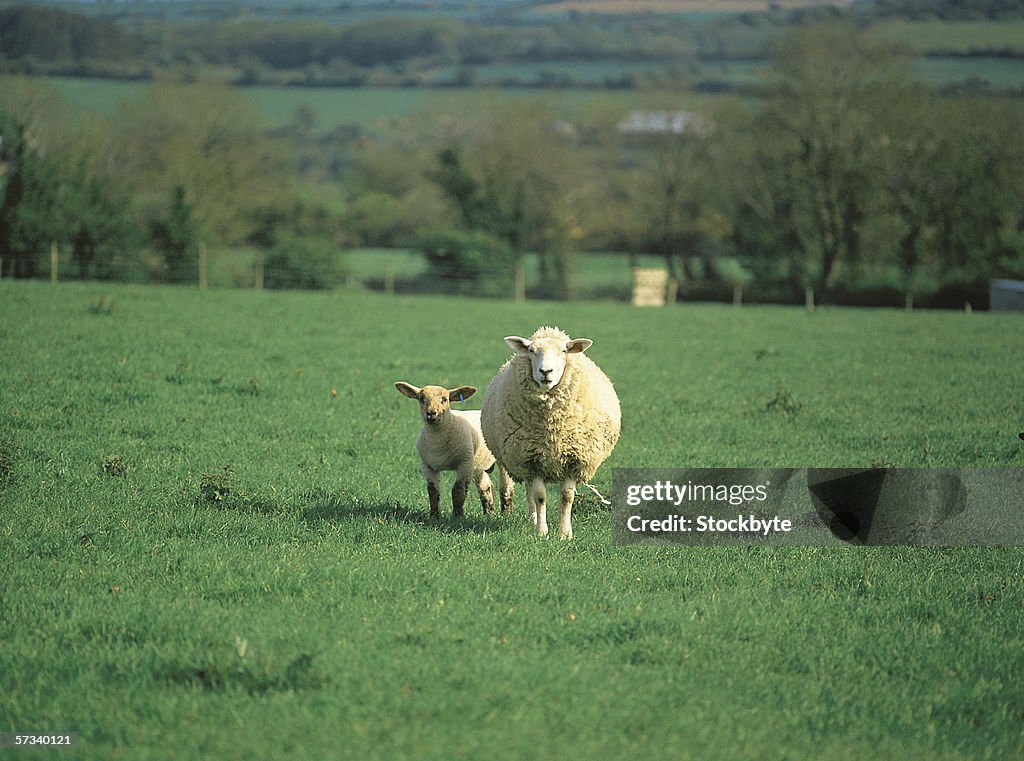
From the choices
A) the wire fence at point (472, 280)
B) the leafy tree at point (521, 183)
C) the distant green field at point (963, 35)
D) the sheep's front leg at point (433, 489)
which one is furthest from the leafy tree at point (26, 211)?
the distant green field at point (963, 35)

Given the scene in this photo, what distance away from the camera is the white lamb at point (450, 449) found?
32.8 feet

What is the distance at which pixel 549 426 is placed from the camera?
971 cm

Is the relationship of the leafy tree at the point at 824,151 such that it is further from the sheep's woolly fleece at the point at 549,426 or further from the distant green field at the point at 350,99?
the sheep's woolly fleece at the point at 549,426

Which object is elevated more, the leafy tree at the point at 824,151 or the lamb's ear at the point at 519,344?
the leafy tree at the point at 824,151

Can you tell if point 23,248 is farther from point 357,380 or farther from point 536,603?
point 536,603

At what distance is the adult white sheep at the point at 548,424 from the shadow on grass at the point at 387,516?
41 cm

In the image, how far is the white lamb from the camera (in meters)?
10.0

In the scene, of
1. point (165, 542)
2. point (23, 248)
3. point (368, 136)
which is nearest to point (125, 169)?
point (23, 248)

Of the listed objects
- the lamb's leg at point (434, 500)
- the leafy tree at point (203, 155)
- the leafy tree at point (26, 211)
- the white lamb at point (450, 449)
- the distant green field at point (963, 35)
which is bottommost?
the lamb's leg at point (434, 500)

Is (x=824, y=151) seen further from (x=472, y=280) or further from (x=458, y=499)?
(x=458, y=499)

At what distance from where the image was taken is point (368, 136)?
101m

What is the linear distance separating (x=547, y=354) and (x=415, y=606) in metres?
2.83

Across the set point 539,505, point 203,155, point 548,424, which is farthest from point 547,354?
point 203,155

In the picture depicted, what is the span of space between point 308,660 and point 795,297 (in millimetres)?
49889
